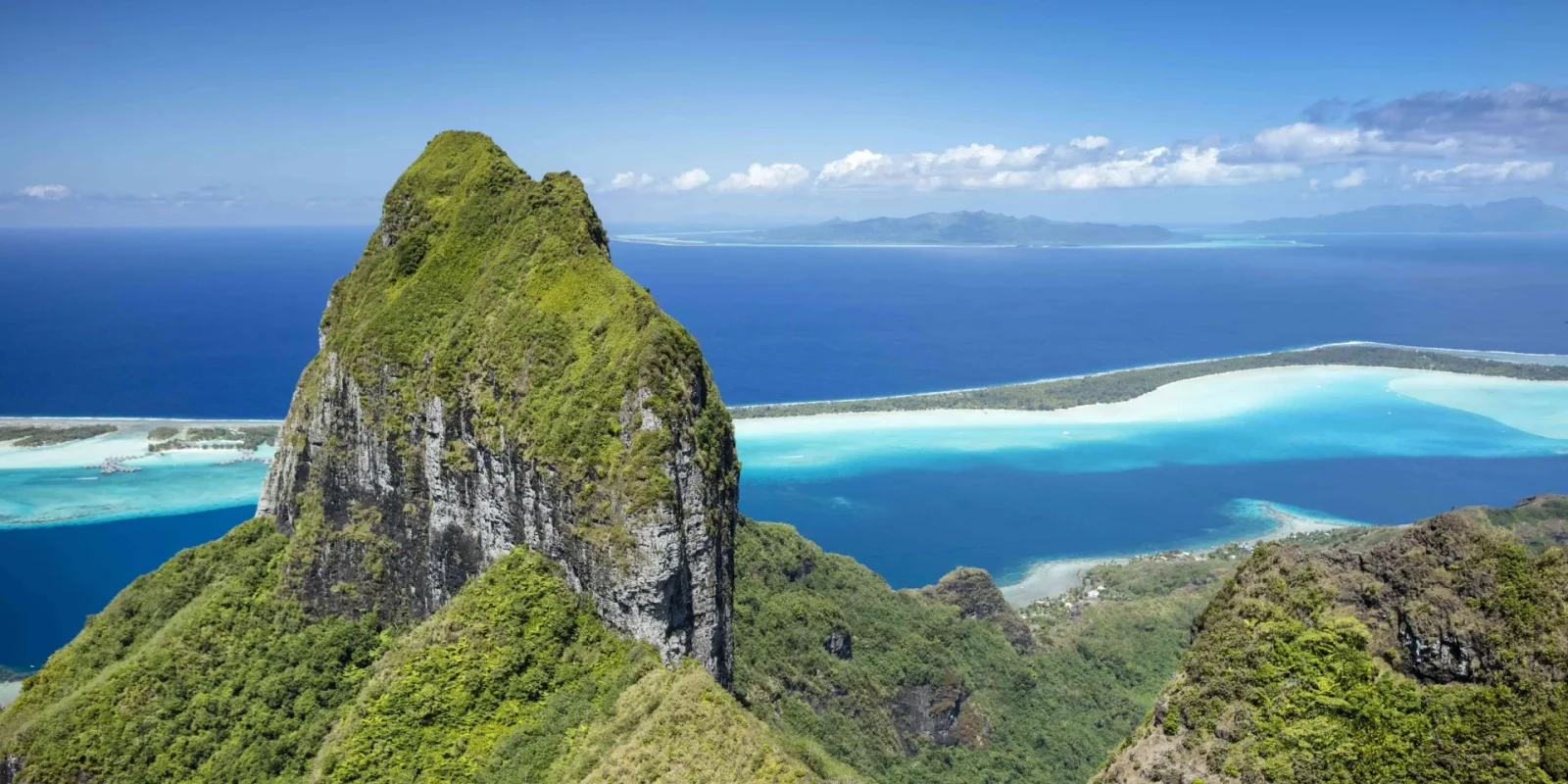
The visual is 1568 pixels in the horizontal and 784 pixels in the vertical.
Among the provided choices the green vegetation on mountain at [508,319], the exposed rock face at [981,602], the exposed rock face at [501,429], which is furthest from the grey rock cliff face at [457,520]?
the exposed rock face at [981,602]

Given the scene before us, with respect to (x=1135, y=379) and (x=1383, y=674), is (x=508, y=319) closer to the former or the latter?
(x=1383, y=674)

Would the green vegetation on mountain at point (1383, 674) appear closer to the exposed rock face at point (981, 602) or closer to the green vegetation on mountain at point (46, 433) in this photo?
the exposed rock face at point (981, 602)

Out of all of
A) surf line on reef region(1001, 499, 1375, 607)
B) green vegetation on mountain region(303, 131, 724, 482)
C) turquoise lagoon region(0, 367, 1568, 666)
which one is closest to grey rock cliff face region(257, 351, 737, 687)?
green vegetation on mountain region(303, 131, 724, 482)

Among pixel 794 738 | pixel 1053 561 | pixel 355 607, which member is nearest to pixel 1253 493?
pixel 1053 561

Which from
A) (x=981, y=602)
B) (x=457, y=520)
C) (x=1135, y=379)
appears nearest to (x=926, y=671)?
(x=981, y=602)

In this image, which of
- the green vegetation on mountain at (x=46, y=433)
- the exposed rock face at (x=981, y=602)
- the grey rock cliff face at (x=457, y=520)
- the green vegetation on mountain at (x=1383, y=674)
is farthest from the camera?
the green vegetation on mountain at (x=46, y=433)

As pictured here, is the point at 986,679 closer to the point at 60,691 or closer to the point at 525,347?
the point at 525,347

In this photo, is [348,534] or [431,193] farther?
[431,193]
